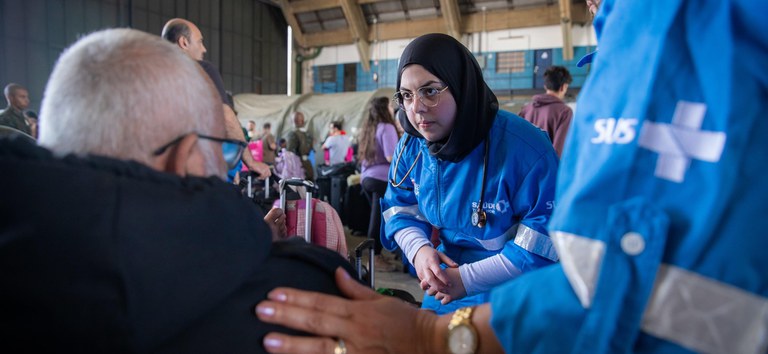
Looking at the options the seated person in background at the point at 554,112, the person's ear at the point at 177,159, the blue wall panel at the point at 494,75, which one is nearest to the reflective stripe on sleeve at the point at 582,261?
the person's ear at the point at 177,159

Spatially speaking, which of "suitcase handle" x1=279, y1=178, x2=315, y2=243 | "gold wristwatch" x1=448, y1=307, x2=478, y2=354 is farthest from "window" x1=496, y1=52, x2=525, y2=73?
"gold wristwatch" x1=448, y1=307, x2=478, y2=354

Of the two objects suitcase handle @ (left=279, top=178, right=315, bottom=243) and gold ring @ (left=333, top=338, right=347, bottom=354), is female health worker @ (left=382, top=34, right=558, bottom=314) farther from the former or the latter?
suitcase handle @ (left=279, top=178, right=315, bottom=243)

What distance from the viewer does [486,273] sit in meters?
1.54

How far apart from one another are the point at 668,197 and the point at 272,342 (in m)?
0.66

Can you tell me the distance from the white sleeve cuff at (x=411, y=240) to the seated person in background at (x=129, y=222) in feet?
2.74

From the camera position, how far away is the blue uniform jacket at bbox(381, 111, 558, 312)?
1500 mm

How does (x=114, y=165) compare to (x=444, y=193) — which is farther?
(x=444, y=193)

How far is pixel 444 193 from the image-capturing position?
1.70 metres

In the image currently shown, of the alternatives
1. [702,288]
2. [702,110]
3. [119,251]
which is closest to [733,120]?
[702,110]

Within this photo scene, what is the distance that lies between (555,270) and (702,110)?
272 mm

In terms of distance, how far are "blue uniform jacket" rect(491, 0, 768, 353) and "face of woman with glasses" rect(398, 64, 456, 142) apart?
978mm

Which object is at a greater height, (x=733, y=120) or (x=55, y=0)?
(x=55, y=0)

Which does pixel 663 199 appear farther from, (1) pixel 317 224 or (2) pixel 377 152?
(2) pixel 377 152

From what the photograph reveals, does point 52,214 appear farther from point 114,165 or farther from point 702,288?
point 702,288
